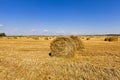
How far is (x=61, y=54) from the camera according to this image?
48.6ft

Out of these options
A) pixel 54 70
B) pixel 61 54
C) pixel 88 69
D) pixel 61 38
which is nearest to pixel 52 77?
pixel 54 70

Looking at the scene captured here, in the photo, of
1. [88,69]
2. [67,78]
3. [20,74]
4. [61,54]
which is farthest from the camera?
[61,54]

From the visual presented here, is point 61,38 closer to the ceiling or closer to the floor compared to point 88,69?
closer to the ceiling

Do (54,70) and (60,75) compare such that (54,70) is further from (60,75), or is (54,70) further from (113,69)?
(113,69)

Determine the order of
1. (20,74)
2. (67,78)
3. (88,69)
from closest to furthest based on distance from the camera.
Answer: (67,78) → (20,74) → (88,69)

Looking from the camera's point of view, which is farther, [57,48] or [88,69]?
[57,48]

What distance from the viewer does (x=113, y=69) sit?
8703mm

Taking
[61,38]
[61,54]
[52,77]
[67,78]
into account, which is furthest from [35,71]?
[61,38]

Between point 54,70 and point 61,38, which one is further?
point 61,38

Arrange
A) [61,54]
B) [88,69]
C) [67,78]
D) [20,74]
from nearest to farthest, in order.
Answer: [67,78]
[20,74]
[88,69]
[61,54]

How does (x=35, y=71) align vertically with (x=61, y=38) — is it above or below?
below

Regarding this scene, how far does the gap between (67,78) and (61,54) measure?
695cm

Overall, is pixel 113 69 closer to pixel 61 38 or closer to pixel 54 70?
pixel 54 70

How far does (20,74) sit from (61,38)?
771 cm
